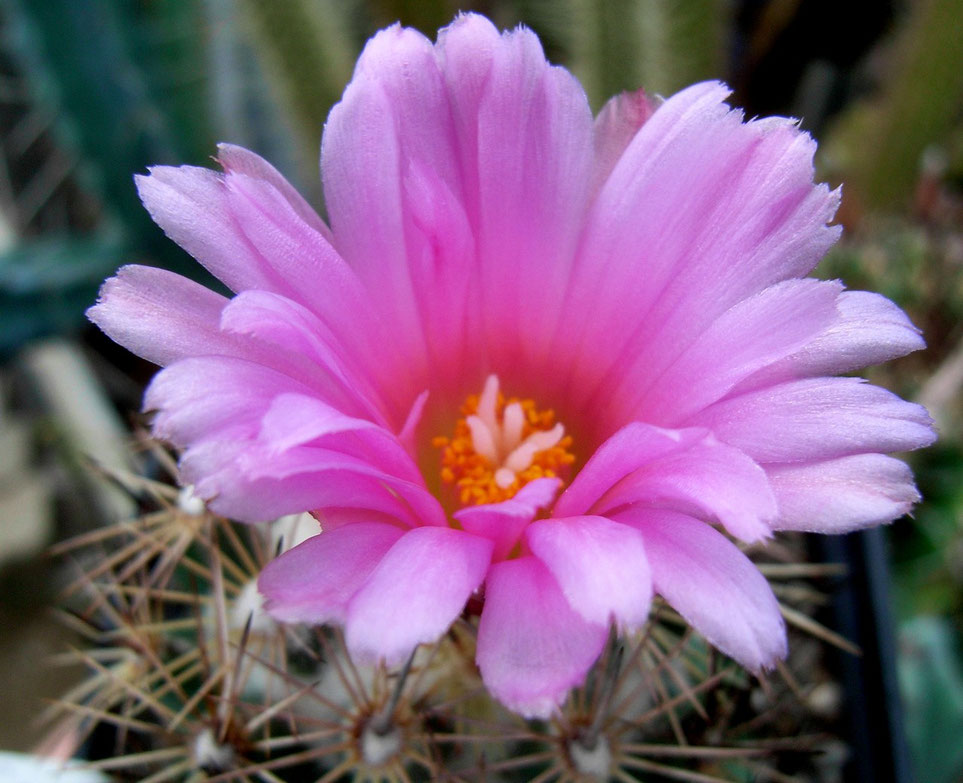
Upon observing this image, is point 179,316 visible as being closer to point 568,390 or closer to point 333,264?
point 333,264

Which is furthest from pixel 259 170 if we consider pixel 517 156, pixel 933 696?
pixel 933 696

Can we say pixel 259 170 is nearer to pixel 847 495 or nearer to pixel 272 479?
pixel 272 479

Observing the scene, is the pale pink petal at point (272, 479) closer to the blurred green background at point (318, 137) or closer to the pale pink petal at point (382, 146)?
the pale pink petal at point (382, 146)

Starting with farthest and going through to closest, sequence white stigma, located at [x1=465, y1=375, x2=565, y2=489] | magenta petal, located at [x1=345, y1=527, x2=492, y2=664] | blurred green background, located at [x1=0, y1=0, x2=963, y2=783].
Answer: blurred green background, located at [x1=0, y1=0, x2=963, y2=783] < white stigma, located at [x1=465, y1=375, x2=565, y2=489] < magenta petal, located at [x1=345, y1=527, x2=492, y2=664]

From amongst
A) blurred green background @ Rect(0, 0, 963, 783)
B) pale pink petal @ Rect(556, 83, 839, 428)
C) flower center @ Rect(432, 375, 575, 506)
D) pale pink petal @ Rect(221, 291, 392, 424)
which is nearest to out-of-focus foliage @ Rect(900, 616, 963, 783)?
blurred green background @ Rect(0, 0, 963, 783)

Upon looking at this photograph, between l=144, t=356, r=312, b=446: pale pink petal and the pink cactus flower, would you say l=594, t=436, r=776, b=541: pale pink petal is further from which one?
l=144, t=356, r=312, b=446: pale pink petal

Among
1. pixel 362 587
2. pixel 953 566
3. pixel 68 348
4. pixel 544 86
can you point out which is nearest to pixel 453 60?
pixel 544 86
